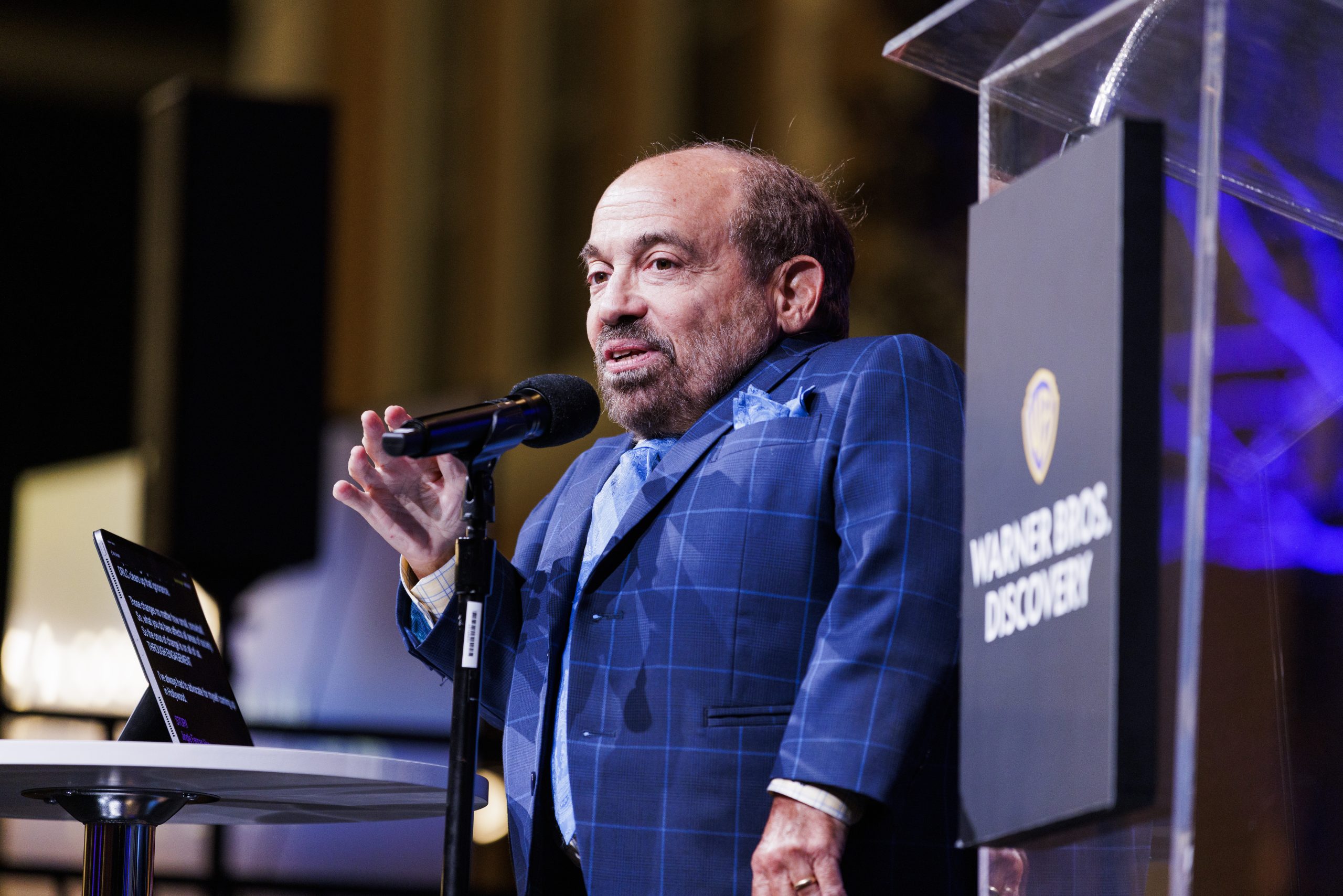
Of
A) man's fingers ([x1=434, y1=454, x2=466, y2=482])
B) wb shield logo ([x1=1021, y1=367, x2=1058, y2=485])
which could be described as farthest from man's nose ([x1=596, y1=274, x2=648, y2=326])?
wb shield logo ([x1=1021, y1=367, x2=1058, y2=485])

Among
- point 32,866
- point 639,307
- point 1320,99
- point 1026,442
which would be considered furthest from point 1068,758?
point 32,866

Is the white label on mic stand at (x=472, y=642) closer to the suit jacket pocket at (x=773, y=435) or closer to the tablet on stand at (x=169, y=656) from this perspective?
the tablet on stand at (x=169, y=656)

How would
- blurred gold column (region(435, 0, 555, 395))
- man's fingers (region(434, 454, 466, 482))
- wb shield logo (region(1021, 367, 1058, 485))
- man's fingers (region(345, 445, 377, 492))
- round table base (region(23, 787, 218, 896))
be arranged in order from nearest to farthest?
wb shield logo (region(1021, 367, 1058, 485)) → round table base (region(23, 787, 218, 896)) → man's fingers (region(345, 445, 377, 492)) → man's fingers (region(434, 454, 466, 482)) → blurred gold column (region(435, 0, 555, 395))

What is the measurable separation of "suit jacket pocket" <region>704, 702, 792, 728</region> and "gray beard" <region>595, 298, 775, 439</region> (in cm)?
46

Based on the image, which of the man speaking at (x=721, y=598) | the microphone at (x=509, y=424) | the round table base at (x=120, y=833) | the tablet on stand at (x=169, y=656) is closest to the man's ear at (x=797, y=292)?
the man speaking at (x=721, y=598)

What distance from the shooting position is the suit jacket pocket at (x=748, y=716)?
5.63 ft

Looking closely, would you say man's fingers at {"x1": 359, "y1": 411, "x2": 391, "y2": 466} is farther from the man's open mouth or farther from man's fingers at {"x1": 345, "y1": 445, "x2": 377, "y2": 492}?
the man's open mouth

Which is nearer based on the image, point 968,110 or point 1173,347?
point 1173,347

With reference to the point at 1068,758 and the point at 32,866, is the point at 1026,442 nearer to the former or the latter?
the point at 1068,758

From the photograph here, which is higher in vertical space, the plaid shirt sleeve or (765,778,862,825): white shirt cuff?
the plaid shirt sleeve

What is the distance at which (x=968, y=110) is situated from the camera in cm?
460

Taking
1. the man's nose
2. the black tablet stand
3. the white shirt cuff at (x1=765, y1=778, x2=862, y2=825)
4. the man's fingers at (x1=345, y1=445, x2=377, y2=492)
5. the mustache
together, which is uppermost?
the man's nose

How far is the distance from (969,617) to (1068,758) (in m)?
0.19

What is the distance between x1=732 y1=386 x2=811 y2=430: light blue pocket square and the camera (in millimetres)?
1868
